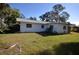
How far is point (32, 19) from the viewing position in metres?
6.11

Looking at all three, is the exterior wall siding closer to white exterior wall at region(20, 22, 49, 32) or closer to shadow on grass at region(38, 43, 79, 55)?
white exterior wall at region(20, 22, 49, 32)

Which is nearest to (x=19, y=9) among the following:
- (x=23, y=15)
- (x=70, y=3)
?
(x=23, y=15)

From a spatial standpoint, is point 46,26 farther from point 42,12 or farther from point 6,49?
point 6,49

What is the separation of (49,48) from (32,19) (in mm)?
666

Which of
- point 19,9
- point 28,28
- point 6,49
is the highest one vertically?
point 19,9

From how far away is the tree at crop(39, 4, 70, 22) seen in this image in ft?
19.8

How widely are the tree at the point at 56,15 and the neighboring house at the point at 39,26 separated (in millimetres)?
84

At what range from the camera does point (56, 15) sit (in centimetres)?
612

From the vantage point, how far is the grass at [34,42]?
19.8 ft

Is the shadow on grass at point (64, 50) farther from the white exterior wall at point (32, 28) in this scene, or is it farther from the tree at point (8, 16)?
the tree at point (8, 16)

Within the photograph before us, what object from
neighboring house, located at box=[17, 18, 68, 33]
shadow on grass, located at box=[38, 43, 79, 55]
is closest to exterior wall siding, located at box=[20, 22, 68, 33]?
neighboring house, located at box=[17, 18, 68, 33]

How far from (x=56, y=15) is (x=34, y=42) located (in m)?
0.69

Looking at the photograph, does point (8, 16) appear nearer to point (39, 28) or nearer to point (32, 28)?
point (32, 28)

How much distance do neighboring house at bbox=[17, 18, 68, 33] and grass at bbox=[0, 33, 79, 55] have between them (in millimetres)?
110
